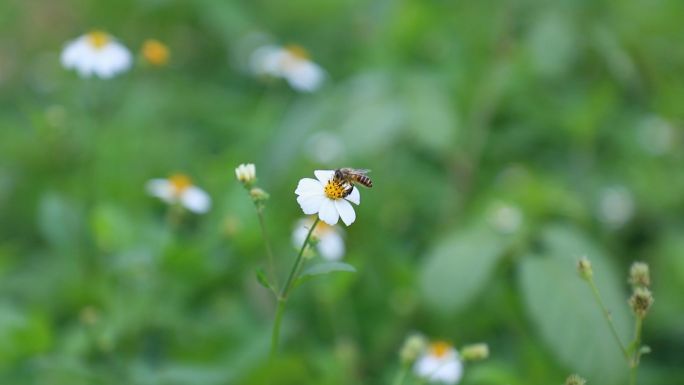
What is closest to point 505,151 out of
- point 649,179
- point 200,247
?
point 649,179

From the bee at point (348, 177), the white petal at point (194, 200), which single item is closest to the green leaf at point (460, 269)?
the white petal at point (194, 200)

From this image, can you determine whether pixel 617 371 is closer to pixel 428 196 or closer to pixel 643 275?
pixel 643 275

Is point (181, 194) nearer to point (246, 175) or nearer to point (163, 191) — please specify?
point (163, 191)

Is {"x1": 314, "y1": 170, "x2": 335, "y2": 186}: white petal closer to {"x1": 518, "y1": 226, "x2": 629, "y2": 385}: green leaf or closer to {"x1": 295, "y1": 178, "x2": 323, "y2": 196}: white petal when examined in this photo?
{"x1": 295, "y1": 178, "x2": 323, "y2": 196}: white petal

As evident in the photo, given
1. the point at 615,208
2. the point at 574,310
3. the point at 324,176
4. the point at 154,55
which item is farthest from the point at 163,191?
the point at 615,208

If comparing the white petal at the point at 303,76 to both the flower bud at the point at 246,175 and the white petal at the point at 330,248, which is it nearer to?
the white petal at the point at 330,248

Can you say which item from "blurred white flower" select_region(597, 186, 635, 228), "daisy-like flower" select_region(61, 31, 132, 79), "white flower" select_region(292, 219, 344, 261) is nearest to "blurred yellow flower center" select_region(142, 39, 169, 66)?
"daisy-like flower" select_region(61, 31, 132, 79)
